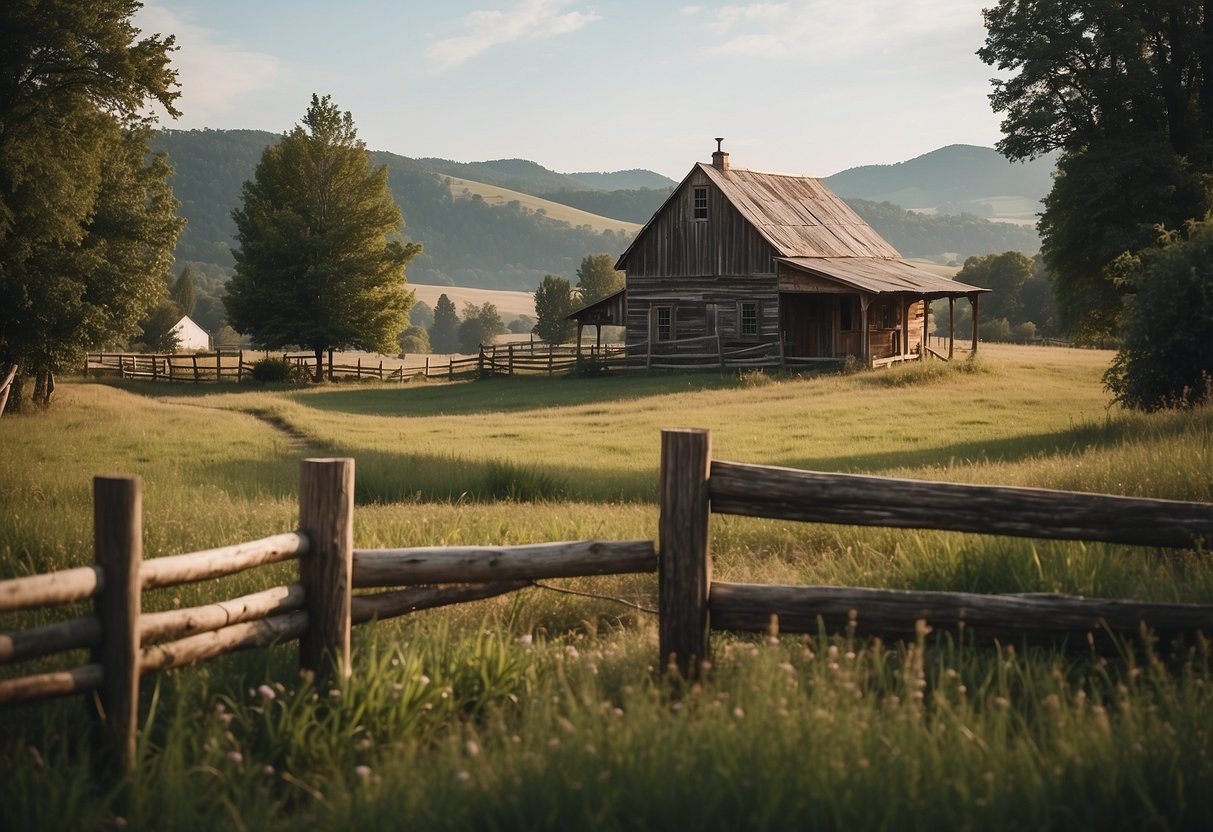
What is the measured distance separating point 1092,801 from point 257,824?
9.69 feet

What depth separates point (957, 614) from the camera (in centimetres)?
531

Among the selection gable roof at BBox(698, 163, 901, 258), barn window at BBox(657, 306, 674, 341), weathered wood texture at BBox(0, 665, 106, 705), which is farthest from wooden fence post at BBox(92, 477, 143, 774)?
barn window at BBox(657, 306, 674, 341)

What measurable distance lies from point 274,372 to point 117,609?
4849 centimetres

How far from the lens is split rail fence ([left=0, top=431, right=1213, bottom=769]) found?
516 centimetres

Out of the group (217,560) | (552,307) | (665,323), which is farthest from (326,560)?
(552,307)

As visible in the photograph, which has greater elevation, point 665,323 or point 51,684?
point 665,323

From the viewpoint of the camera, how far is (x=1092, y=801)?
373 cm

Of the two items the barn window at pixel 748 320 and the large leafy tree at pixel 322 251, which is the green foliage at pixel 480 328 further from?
the barn window at pixel 748 320

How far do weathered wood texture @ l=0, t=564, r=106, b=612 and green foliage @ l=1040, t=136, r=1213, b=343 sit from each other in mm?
31237

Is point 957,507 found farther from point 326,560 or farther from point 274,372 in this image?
point 274,372

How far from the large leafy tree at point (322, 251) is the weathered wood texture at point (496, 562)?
149 feet

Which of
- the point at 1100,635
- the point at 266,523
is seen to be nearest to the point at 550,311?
the point at 266,523

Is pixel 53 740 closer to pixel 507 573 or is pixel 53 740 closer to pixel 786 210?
pixel 507 573

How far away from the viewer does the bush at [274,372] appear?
50.7 metres
